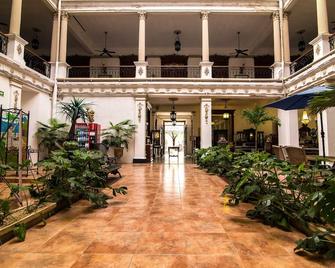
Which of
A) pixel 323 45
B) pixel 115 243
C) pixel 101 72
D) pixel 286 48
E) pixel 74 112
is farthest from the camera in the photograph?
pixel 101 72

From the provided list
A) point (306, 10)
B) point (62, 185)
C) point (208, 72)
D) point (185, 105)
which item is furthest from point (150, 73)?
point (62, 185)

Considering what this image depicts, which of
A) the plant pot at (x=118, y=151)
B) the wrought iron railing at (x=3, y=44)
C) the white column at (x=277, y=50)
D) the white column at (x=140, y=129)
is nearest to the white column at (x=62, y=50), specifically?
the wrought iron railing at (x=3, y=44)

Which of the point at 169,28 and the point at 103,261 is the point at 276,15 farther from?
the point at 103,261

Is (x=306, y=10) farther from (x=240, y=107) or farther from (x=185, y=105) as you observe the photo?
(x=185, y=105)

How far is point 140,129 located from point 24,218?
753 centimetres

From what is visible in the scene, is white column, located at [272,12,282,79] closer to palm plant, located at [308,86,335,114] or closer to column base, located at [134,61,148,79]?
column base, located at [134,61,148,79]

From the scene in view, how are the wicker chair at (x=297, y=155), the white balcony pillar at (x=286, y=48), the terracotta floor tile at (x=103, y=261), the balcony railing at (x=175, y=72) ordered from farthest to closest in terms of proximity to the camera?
the balcony railing at (x=175, y=72) < the white balcony pillar at (x=286, y=48) < the wicker chair at (x=297, y=155) < the terracotta floor tile at (x=103, y=261)

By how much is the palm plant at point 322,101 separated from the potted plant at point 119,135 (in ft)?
25.8

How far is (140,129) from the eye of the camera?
9727 mm

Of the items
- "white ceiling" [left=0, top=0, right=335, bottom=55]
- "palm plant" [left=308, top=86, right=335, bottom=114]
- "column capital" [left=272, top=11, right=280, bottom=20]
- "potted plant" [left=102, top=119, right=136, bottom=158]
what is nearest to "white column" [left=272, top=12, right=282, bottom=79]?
"column capital" [left=272, top=11, right=280, bottom=20]

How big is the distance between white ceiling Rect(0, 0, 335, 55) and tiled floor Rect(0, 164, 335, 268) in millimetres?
9520

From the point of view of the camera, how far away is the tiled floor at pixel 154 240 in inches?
65.7

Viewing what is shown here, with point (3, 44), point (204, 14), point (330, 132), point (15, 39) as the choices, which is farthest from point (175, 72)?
point (330, 132)

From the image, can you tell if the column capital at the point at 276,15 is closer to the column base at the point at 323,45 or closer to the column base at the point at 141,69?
the column base at the point at 323,45
